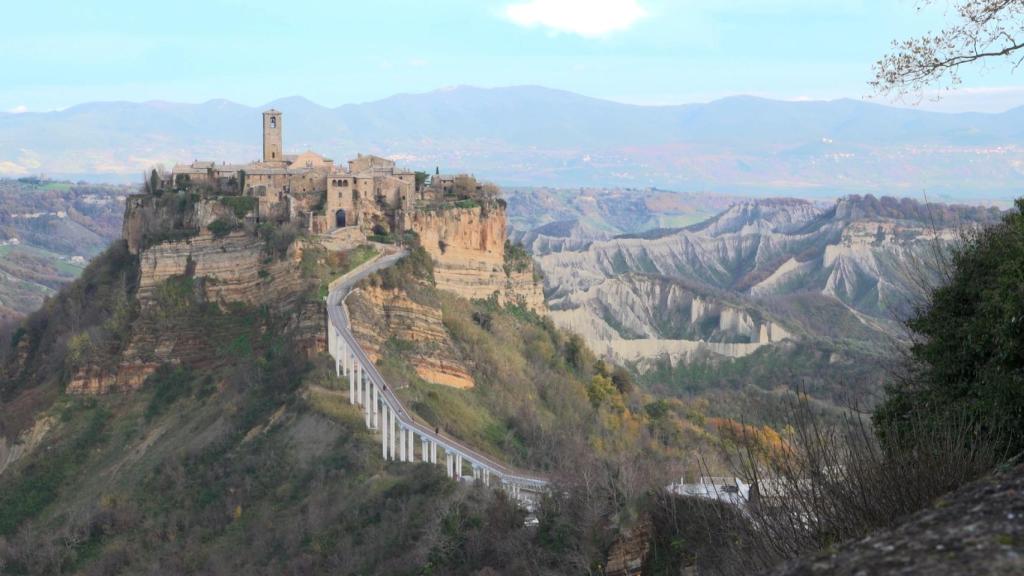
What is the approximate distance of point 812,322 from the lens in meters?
112

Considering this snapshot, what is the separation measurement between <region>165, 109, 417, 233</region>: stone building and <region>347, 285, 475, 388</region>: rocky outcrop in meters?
5.46

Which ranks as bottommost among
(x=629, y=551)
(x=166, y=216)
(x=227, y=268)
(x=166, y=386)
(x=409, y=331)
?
(x=166, y=386)

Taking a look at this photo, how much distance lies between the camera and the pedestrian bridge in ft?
112

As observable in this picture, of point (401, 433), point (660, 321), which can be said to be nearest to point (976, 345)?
point (401, 433)

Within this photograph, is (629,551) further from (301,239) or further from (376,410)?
(301,239)

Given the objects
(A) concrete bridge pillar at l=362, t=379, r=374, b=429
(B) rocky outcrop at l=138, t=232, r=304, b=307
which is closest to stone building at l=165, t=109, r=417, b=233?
(B) rocky outcrop at l=138, t=232, r=304, b=307

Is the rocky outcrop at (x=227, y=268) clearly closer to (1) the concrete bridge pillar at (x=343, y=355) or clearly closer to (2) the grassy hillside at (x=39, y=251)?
(1) the concrete bridge pillar at (x=343, y=355)

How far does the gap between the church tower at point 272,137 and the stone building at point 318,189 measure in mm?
2912

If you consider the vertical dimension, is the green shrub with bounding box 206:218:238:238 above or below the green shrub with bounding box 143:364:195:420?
above

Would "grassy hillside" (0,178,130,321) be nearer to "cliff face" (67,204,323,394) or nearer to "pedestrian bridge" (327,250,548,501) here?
"cliff face" (67,204,323,394)

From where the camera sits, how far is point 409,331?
46094 mm

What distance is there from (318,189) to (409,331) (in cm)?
901

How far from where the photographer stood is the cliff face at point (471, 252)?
53938 mm

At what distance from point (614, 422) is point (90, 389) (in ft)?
60.6
